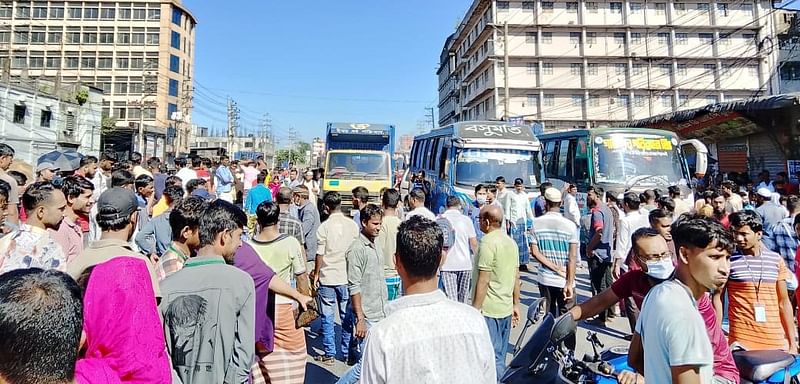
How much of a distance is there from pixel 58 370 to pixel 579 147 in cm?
1496

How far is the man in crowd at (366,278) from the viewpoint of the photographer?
4305 mm

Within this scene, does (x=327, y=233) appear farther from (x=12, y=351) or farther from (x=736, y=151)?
(x=736, y=151)

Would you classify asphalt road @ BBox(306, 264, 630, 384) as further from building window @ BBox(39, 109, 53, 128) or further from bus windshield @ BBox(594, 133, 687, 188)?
building window @ BBox(39, 109, 53, 128)

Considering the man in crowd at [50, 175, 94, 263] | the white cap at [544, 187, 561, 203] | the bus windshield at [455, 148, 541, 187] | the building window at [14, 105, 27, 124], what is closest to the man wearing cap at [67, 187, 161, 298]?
the man in crowd at [50, 175, 94, 263]

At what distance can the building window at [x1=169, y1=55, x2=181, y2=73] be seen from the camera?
5844 cm

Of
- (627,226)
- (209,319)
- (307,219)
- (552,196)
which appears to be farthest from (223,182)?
(209,319)

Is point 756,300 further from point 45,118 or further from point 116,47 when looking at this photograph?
point 116,47

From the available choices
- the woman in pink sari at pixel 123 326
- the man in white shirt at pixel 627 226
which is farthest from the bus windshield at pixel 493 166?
the woman in pink sari at pixel 123 326

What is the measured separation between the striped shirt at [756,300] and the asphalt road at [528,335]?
1399mm

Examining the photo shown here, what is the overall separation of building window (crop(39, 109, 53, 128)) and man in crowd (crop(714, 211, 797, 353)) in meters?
34.6

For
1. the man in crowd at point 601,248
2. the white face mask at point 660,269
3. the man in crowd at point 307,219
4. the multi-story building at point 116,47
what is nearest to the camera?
the white face mask at point 660,269

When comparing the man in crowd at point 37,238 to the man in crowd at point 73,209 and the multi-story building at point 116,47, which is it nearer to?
the man in crowd at point 73,209

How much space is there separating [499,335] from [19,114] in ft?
105

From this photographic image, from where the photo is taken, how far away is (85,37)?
58.1 metres
